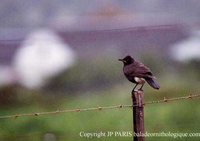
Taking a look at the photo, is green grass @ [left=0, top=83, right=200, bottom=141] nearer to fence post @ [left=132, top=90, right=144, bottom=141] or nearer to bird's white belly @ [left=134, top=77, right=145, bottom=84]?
bird's white belly @ [left=134, top=77, right=145, bottom=84]

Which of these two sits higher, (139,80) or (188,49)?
(188,49)

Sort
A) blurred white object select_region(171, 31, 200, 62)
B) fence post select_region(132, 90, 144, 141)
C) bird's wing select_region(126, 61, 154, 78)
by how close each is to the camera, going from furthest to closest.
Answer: blurred white object select_region(171, 31, 200, 62), bird's wing select_region(126, 61, 154, 78), fence post select_region(132, 90, 144, 141)

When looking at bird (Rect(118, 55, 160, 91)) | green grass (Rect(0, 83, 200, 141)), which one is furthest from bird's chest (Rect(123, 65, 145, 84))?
green grass (Rect(0, 83, 200, 141))

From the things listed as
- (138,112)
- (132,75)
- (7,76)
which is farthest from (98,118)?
(7,76)

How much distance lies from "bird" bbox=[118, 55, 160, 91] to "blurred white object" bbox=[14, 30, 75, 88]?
0.42 metres

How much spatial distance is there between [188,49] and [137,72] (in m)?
0.42

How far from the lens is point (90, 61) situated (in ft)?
12.4

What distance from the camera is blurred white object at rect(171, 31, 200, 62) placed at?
3.78 m

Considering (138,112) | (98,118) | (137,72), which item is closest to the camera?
(138,112)

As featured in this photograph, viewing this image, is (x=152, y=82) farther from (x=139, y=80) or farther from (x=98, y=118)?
(x=98, y=118)

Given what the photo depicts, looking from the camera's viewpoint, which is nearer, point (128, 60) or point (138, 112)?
point (138, 112)

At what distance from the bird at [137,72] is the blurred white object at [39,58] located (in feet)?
1.38

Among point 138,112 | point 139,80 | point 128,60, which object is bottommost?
point 138,112

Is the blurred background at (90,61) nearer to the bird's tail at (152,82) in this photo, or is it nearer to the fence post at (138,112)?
the bird's tail at (152,82)
